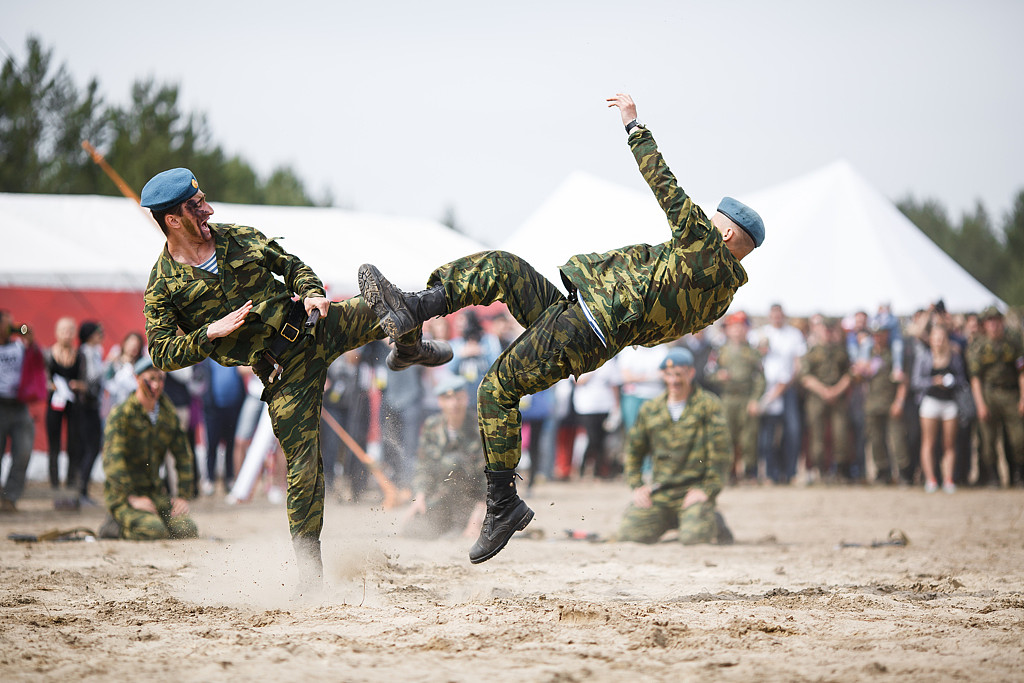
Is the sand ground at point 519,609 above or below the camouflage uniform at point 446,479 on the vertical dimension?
below

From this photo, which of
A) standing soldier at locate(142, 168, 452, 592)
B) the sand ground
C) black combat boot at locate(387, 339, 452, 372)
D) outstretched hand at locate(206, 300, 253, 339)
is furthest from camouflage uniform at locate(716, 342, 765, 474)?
outstretched hand at locate(206, 300, 253, 339)

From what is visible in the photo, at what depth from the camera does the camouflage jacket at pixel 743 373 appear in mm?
13312

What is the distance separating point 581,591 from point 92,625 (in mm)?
2656

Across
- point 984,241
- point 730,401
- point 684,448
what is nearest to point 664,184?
point 684,448

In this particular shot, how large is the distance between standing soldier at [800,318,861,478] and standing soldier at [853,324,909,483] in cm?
28

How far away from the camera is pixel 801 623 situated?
4.78 metres

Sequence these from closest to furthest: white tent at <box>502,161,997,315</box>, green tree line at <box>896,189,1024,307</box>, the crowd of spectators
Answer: the crowd of spectators, white tent at <box>502,161,997,315</box>, green tree line at <box>896,189,1024,307</box>

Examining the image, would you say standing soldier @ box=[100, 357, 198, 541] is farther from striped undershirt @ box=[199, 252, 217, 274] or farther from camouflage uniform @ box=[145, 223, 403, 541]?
striped undershirt @ box=[199, 252, 217, 274]

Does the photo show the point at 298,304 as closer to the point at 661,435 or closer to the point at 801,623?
the point at 801,623

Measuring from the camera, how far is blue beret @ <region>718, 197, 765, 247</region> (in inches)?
199

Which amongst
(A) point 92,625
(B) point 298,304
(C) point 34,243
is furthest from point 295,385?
(C) point 34,243

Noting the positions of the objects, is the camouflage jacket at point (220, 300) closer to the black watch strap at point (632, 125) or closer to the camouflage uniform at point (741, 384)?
the black watch strap at point (632, 125)

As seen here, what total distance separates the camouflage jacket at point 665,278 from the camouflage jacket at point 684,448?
3.39 meters

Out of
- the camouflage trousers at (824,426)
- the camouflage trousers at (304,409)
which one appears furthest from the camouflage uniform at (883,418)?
the camouflage trousers at (304,409)
